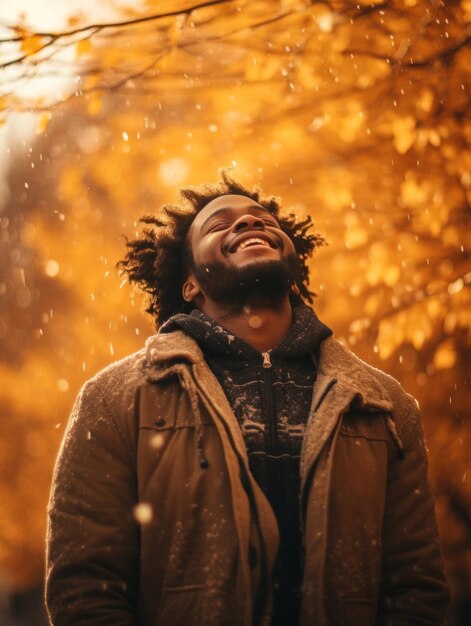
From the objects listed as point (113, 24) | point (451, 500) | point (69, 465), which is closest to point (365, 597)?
point (69, 465)

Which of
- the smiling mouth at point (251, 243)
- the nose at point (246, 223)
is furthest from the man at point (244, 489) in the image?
the nose at point (246, 223)

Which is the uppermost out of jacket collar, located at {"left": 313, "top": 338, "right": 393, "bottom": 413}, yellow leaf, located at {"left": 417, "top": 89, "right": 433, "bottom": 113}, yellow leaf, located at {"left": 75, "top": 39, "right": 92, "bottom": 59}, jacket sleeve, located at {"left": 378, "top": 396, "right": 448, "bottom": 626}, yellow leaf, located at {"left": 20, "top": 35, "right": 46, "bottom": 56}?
yellow leaf, located at {"left": 20, "top": 35, "right": 46, "bottom": 56}

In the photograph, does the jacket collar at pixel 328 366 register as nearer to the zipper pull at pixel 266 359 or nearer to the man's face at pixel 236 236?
the zipper pull at pixel 266 359

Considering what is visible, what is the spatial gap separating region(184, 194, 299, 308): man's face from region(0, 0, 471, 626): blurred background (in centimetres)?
75

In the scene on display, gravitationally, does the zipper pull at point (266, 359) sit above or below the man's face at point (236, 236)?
below

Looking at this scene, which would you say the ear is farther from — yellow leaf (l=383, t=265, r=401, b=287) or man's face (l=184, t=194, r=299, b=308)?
yellow leaf (l=383, t=265, r=401, b=287)

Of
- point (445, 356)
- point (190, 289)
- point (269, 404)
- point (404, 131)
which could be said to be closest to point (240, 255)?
point (190, 289)

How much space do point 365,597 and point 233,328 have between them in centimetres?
124

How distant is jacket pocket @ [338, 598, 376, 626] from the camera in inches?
98.6

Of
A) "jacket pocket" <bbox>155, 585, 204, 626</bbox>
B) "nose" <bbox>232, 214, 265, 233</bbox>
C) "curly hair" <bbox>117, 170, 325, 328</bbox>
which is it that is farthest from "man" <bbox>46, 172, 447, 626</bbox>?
"curly hair" <bbox>117, 170, 325, 328</bbox>

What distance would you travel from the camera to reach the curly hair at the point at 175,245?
3.81 metres

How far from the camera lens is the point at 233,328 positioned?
3207mm

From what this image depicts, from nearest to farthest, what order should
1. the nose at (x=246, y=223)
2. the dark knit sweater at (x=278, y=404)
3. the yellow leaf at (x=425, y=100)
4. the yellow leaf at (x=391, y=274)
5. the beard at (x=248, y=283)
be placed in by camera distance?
the dark knit sweater at (x=278, y=404) < the beard at (x=248, y=283) < the nose at (x=246, y=223) < the yellow leaf at (x=425, y=100) < the yellow leaf at (x=391, y=274)

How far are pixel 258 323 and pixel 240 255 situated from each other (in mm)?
324
